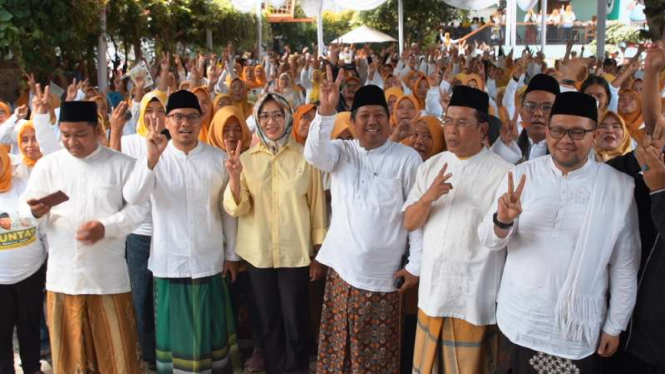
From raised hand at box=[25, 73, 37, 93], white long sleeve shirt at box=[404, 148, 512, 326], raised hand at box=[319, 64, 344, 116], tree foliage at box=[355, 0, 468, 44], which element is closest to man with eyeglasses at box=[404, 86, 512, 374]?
white long sleeve shirt at box=[404, 148, 512, 326]

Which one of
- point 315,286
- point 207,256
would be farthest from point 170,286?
point 315,286

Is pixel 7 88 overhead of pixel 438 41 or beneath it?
beneath

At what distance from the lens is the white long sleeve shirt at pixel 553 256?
8.26 feet

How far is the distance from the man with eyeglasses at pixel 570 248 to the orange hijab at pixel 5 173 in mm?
2666

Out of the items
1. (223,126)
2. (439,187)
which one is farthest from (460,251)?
(223,126)

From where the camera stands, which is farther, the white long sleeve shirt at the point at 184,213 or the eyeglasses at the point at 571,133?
the white long sleeve shirt at the point at 184,213

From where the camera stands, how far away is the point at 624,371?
2770mm

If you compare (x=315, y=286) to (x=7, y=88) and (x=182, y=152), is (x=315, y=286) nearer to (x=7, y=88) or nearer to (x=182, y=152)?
(x=182, y=152)

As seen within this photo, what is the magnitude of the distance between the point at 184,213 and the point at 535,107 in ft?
6.74

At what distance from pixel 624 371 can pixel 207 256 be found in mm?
2098

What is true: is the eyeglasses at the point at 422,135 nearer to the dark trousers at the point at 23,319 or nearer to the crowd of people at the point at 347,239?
the crowd of people at the point at 347,239

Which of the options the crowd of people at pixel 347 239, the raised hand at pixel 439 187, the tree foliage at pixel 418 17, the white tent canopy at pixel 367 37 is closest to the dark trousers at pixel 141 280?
the crowd of people at pixel 347 239

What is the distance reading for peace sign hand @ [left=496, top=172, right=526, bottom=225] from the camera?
247 centimetres

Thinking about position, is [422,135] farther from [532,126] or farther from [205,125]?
[205,125]
